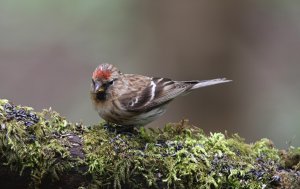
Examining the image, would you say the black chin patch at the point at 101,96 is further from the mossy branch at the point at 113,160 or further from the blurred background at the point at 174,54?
the blurred background at the point at 174,54

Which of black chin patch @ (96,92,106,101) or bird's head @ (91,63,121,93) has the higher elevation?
bird's head @ (91,63,121,93)

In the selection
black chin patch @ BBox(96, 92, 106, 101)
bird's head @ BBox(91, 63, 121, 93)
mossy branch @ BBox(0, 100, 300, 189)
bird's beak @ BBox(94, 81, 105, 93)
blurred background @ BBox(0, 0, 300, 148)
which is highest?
blurred background @ BBox(0, 0, 300, 148)

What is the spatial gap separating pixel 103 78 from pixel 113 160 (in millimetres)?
1758

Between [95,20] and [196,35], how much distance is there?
3.42 metres

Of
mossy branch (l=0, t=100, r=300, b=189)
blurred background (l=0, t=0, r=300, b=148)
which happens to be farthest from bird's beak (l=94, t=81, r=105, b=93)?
blurred background (l=0, t=0, r=300, b=148)

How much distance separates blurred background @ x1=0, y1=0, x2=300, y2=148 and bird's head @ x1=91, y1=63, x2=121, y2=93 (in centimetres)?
189

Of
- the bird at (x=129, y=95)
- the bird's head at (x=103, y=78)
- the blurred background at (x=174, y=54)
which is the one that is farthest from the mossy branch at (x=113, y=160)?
the blurred background at (x=174, y=54)

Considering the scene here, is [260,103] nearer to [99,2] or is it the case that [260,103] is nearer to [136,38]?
[136,38]

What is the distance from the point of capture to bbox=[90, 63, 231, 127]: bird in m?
5.42

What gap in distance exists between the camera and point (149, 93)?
19.2 ft

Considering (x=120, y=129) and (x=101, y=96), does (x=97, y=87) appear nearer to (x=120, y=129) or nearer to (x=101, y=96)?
(x=101, y=96)

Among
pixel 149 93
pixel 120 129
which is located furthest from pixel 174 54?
pixel 120 129

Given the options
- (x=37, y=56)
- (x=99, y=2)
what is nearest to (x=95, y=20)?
(x=99, y=2)

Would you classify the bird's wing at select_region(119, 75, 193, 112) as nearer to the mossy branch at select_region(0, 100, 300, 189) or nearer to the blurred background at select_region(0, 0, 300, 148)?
the mossy branch at select_region(0, 100, 300, 189)
